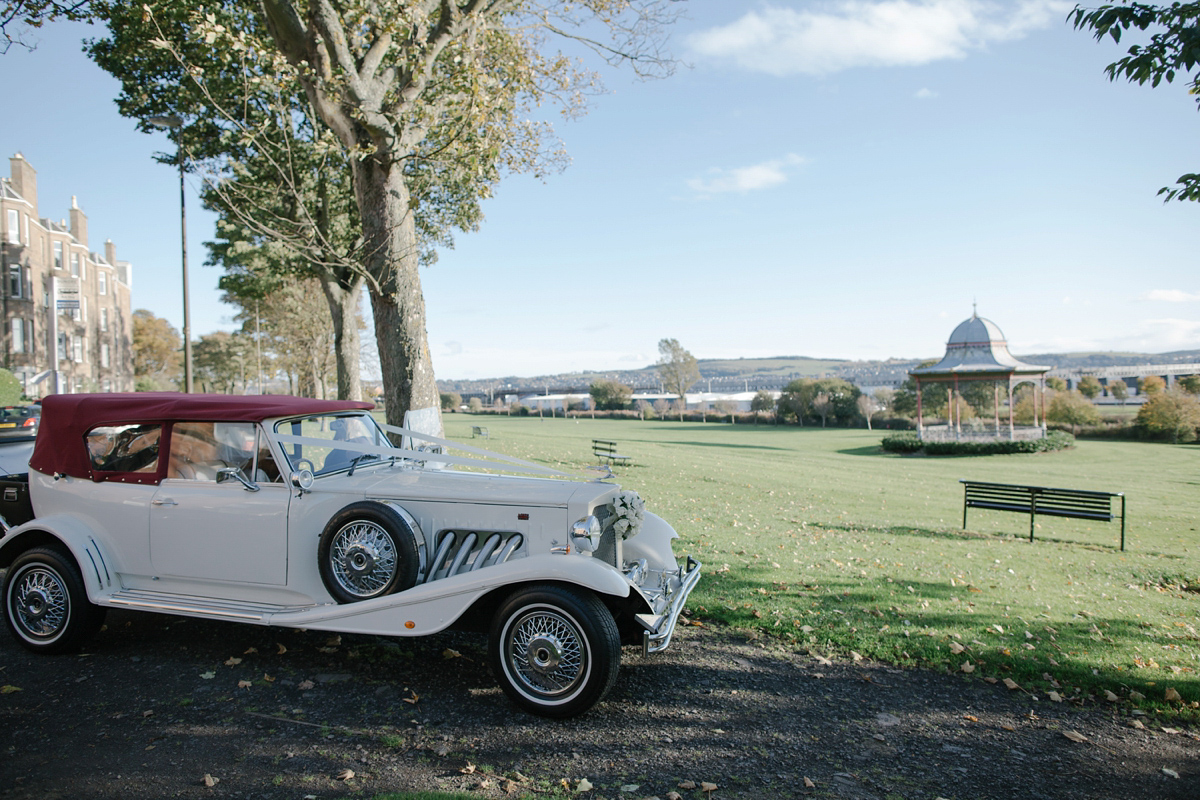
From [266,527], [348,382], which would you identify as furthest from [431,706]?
[348,382]

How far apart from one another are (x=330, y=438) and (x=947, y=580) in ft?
A: 23.3

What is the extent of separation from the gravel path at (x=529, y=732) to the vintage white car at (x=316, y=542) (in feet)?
1.43

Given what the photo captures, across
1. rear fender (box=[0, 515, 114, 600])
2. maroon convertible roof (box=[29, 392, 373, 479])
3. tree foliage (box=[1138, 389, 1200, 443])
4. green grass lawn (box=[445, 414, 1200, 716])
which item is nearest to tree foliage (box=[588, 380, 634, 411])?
tree foliage (box=[1138, 389, 1200, 443])

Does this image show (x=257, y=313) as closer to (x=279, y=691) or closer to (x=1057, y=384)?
(x=279, y=691)

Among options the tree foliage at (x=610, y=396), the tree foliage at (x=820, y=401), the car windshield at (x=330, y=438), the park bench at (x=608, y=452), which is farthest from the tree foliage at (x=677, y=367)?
the car windshield at (x=330, y=438)

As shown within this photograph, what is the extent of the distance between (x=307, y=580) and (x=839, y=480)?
21801 millimetres

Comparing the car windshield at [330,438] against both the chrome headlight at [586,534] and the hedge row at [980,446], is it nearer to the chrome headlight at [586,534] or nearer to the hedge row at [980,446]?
the chrome headlight at [586,534]

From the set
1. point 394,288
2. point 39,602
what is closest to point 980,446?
point 394,288

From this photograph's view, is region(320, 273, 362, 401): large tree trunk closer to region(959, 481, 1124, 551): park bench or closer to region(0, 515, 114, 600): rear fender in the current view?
region(0, 515, 114, 600): rear fender

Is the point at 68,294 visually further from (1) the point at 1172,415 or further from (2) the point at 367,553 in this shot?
(1) the point at 1172,415

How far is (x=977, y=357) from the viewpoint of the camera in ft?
137

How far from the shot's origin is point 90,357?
2237 inches

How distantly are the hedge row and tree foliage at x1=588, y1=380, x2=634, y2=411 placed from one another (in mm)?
52745

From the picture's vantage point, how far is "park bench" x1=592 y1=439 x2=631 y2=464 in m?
24.6
